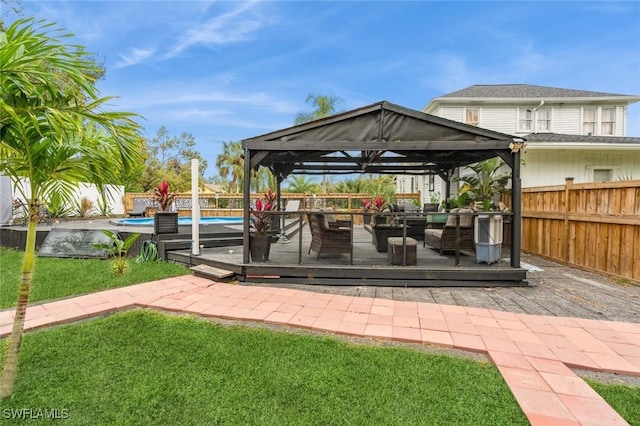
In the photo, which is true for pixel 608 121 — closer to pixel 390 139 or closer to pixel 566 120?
pixel 566 120

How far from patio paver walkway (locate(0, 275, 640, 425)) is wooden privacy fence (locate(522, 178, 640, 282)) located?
96.8 inches

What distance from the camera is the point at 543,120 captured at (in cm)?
1545

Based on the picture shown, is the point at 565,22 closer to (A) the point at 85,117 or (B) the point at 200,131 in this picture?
(A) the point at 85,117

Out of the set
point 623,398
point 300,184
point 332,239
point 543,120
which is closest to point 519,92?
point 543,120

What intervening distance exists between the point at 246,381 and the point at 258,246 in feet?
11.3

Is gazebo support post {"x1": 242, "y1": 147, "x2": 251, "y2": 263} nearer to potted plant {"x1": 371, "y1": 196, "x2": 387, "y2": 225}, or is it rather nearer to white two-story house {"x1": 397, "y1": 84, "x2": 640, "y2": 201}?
potted plant {"x1": 371, "y1": 196, "x2": 387, "y2": 225}

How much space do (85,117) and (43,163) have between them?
45 centimetres

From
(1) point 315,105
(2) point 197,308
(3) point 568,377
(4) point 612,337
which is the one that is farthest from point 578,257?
(1) point 315,105

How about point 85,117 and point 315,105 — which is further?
point 315,105

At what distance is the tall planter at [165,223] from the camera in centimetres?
704

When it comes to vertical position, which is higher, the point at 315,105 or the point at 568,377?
the point at 315,105

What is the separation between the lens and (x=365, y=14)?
11281 millimetres

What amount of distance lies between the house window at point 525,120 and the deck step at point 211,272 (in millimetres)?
15411

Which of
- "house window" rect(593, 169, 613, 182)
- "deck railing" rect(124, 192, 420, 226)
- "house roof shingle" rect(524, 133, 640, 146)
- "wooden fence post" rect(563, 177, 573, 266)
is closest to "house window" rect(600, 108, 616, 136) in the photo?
"house roof shingle" rect(524, 133, 640, 146)
